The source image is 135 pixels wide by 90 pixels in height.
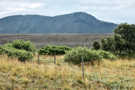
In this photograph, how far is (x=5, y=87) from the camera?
6.58m

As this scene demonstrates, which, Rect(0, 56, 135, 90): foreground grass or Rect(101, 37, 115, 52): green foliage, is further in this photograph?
Rect(101, 37, 115, 52): green foliage

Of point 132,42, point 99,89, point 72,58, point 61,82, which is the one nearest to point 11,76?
point 61,82

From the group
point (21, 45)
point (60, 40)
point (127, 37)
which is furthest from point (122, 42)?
point (60, 40)

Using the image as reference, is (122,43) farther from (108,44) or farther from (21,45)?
(21,45)

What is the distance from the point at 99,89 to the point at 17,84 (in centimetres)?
318

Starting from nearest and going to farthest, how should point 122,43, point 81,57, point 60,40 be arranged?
point 81,57, point 122,43, point 60,40

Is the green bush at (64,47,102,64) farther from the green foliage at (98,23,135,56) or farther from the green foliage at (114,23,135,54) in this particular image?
the green foliage at (114,23,135,54)

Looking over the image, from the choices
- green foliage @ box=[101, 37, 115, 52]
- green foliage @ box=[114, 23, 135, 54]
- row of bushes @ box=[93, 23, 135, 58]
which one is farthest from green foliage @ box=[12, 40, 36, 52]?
green foliage @ box=[114, 23, 135, 54]

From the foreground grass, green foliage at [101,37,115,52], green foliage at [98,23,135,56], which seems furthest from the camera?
green foliage at [98,23,135,56]

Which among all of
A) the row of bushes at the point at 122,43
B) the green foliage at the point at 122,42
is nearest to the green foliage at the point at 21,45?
the row of bushes at the point at 122,43

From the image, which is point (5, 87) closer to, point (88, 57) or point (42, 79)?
point (42, 79)

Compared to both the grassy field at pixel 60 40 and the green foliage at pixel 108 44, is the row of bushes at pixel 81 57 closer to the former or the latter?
the green foliage at pixel 108 44

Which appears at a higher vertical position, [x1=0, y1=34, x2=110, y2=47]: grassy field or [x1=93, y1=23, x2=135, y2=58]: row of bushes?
[x1=93, y1=23, x2=135, y2=58]: row of bushes

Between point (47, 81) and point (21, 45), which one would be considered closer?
point (47, 81)
